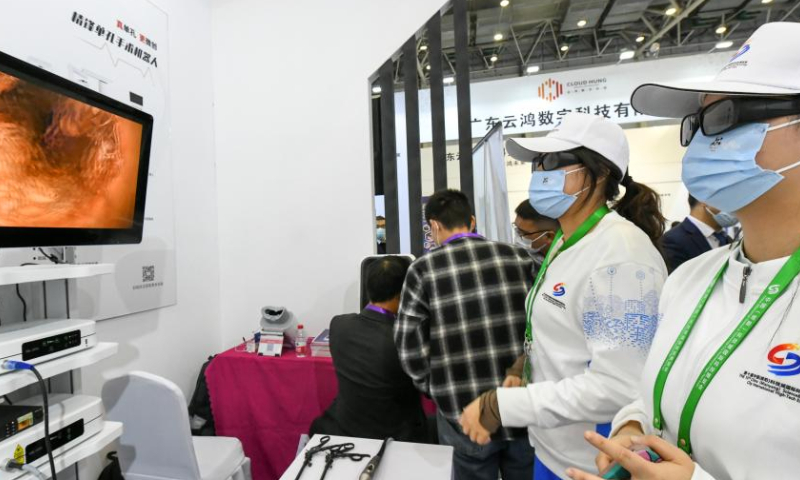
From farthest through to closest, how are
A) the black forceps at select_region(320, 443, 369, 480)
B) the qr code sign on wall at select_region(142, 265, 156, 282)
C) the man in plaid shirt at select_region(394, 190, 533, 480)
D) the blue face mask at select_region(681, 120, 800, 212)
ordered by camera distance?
1. the qr code sign on wall at select_region(142, 265, 156, 282)
2. the man in plaid shirt at select_region(394, 190, 533, 480)
3. the black forceps at select_region(320, 443, 369, 480)
4. the blue face mask at select_region(681, 120, 800, 212)

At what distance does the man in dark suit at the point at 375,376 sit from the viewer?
1728mm

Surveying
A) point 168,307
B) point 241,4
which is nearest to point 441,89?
point 241,4

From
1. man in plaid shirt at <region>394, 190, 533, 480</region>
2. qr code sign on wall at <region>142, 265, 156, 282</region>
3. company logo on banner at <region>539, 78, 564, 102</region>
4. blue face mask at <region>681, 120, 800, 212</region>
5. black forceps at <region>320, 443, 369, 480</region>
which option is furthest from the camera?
company logo on banner at <region>539, 78, 564, 102</region>

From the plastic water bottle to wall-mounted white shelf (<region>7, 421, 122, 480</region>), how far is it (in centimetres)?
130

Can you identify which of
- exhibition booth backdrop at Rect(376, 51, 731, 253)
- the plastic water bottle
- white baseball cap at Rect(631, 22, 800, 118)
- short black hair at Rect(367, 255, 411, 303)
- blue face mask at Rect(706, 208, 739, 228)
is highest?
exhibition booth backdrop at Rect(376, 51, 731, 253)

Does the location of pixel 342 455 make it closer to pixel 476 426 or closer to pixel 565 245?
pixel 476 426

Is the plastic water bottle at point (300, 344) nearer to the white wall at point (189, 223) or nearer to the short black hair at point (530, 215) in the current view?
the white wall at point (189, 223)

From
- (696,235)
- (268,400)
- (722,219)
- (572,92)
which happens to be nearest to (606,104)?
(572,92)

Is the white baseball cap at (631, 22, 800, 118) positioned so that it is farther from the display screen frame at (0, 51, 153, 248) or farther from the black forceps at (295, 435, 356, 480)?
the display screen frame at (0, 51, 153, 248)

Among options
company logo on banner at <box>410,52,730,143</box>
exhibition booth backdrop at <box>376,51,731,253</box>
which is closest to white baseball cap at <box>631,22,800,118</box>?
exhibition booth backdrop at <box>376,51,731,253</box>

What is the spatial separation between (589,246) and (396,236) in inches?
79.4

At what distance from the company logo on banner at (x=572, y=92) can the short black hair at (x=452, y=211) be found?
2.71m

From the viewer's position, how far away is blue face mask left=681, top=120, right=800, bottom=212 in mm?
604

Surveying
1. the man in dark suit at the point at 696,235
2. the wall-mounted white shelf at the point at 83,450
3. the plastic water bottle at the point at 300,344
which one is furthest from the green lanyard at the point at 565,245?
the plastic water bottle at the point at 300,344
